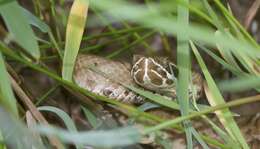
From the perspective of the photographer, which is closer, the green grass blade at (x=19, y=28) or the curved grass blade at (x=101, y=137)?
the curved grass blade at (x=101, y=137)

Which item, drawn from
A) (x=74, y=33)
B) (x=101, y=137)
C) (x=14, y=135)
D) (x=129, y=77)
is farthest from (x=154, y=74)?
(x=101, y=137)

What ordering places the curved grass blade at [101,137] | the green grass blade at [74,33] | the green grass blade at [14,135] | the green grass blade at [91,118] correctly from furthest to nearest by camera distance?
the green grass blade at [91,118]
the green grass blade at [74,33]
the green grass blade at [14,135]
the curved grass blade at [101,137]

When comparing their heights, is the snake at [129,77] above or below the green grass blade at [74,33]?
below

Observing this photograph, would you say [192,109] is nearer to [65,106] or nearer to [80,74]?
[80,74]

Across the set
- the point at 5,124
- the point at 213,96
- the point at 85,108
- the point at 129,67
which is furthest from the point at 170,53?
the point at 5,124

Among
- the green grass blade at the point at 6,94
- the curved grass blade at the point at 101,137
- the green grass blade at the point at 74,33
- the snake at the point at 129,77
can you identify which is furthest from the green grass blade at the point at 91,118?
the curved grass blade at the point at 101,137

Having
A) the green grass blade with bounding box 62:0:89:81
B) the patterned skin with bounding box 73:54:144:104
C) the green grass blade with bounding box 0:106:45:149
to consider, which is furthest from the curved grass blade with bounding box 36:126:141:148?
the patterned skin with bounding box 73:54:144:104

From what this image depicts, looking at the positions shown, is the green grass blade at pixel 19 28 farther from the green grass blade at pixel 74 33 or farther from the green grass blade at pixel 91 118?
the green grass blade at pixel 91 118
